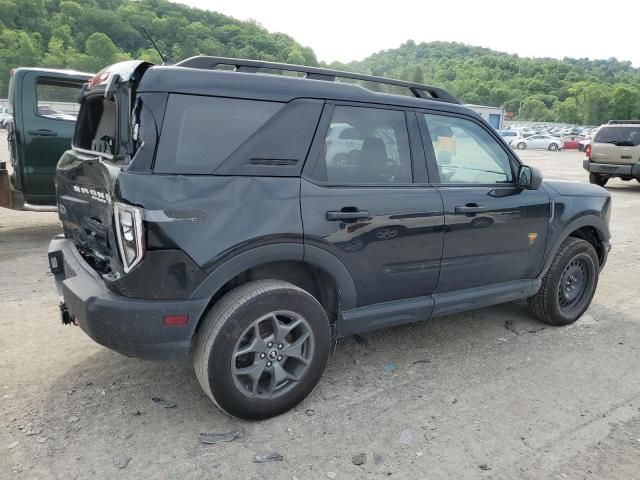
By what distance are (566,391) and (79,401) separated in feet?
9.93

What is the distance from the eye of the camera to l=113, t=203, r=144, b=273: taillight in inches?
94.0

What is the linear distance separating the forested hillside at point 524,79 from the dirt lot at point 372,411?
348ft

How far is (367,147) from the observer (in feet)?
10.4

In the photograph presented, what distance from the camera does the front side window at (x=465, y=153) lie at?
3.48 m

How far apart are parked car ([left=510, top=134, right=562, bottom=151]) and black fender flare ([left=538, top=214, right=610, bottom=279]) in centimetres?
4166

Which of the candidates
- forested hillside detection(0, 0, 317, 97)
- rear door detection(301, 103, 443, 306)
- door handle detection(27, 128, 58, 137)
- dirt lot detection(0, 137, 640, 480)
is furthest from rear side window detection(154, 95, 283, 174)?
forested hillside detection(0, 0, 317, 97)

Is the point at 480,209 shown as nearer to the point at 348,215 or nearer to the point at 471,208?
the point at 471,208

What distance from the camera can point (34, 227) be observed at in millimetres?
7512

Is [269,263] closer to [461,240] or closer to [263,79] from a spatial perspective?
[263,79]

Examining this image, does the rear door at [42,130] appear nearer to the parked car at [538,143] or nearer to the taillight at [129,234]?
the taillight at [129,234]

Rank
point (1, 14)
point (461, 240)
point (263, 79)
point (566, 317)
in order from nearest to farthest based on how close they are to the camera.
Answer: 1. point (263, 79)
2. point (461, 240)
3. point (566, 317)
4. point (1, 14)

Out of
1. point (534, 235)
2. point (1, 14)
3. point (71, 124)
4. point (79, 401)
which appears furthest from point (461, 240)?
point (1, 14)

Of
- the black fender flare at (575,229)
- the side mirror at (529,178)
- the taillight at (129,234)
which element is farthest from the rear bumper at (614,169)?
the taillight at (129,234)

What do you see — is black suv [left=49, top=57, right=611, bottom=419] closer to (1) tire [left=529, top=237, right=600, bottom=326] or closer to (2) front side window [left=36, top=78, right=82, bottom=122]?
(1) tire [left=529, top=237, right=600, bottom=326]
